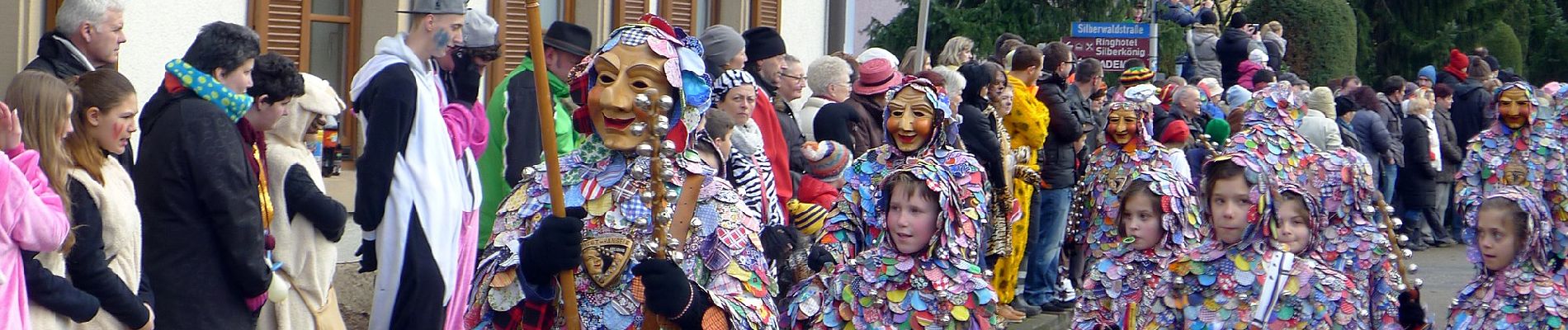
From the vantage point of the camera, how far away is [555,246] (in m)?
3.87

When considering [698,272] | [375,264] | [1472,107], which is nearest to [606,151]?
[698,272]

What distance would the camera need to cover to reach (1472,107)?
57.2 ft

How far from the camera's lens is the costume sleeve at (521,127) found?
21.9 feet

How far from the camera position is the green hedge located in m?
23.1

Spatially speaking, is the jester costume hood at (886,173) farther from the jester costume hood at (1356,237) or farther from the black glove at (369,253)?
the black glove at (369,253)

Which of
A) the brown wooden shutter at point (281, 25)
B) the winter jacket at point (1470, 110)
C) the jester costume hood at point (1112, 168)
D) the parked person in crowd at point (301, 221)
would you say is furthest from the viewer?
the winter jacket at point (1470, 110)

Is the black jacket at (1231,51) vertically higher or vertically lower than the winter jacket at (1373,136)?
higher

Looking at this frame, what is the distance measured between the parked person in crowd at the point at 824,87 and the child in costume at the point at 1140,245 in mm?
1699

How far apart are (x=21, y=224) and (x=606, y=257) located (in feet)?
4.91

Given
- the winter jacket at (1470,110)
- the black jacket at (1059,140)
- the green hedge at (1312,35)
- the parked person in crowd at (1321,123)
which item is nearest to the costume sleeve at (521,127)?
the black jacket at (1059,140)

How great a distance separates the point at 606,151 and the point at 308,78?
2.42m

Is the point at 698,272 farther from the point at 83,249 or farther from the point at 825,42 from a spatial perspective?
the point at 825,42

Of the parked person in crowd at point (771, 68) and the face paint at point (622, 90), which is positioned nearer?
the face paint at point (622, 90)

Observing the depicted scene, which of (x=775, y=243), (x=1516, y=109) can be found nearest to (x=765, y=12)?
(x=1516, y=109)
